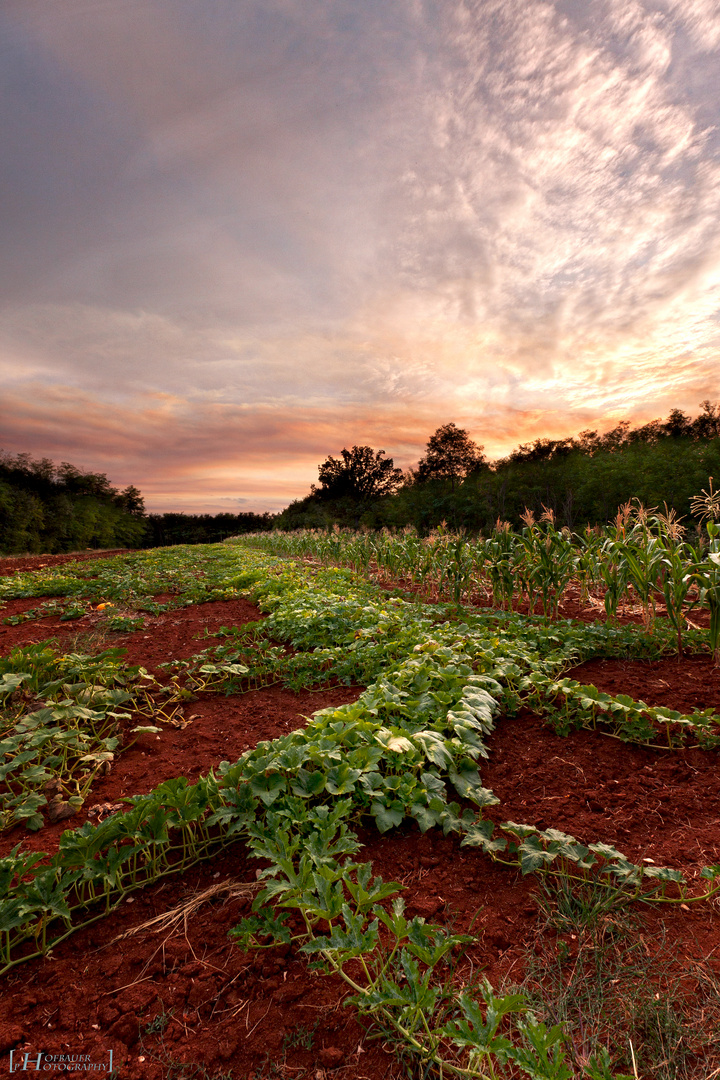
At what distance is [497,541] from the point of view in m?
6.68

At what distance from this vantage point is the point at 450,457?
148 feet

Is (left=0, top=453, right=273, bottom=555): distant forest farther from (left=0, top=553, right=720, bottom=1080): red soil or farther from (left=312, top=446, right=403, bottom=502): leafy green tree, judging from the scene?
(left=0, top=553, right=720, bottom=1080): red soil

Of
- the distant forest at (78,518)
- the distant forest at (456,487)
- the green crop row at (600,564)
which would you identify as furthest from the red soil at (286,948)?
the distant forest at (78,518)

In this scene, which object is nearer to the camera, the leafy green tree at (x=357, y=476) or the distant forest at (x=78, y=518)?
the distant forest at (x=78, y=518)

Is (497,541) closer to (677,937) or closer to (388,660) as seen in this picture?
(388,660)

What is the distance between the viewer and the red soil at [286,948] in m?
1.28

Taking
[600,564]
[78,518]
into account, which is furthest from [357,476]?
[600,564]

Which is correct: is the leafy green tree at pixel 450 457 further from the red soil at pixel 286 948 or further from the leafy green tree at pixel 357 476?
the red soil at pixel 286 948

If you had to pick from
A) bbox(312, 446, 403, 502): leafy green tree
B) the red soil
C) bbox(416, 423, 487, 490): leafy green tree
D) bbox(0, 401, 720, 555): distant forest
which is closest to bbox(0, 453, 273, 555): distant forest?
bbox(0, 401, 720, 555): distant forest

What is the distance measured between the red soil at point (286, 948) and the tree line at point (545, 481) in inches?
908

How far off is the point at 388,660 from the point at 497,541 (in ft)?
10.8

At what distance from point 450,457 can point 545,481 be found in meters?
12.0

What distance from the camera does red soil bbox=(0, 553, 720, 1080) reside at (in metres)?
1.28

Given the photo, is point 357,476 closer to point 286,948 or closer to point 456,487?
point 456,487
